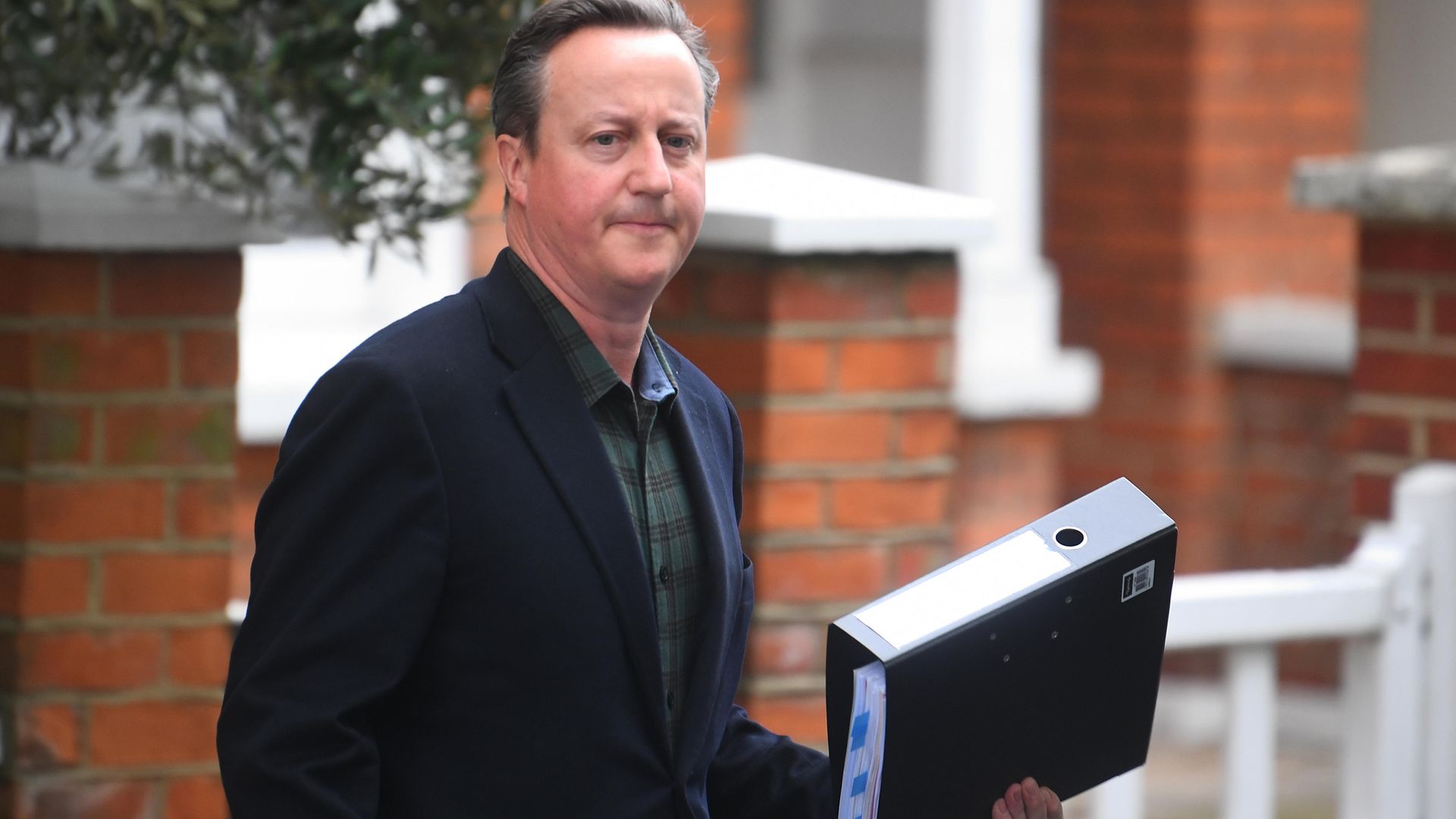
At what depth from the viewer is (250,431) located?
387 centimetres

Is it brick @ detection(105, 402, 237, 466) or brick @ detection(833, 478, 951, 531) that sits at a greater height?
brick @ detection(105, 402, 237, 466)

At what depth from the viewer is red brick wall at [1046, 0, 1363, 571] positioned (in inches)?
252

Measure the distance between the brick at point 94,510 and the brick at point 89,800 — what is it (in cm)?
31

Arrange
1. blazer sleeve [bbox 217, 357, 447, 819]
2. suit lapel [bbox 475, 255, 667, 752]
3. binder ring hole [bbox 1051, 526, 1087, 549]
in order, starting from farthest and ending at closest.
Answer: binder ring hole [bbox 1051, 526, 1087, 549] → suit lapel [bbox 475, 255, 667, 752] → blazer sleeve [bbox 217, 357, 447, 819]

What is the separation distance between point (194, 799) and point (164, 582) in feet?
0.93

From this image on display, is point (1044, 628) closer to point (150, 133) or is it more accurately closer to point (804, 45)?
point (150, 133)

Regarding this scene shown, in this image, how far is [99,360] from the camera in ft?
8.16

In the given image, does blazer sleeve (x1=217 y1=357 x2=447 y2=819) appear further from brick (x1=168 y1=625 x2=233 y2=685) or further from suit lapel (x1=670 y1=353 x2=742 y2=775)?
brick (x1=168 y1=625 x2=233 y2=685)

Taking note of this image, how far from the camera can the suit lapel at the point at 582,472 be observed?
1.65 meters

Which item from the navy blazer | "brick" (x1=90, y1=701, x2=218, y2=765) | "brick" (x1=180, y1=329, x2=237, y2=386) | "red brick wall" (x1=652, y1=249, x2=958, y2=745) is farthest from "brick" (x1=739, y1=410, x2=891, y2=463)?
the navy blazer

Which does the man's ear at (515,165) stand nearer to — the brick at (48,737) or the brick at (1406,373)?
the brick at (48,737)

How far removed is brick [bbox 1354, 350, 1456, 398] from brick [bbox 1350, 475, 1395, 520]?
0.47 feet

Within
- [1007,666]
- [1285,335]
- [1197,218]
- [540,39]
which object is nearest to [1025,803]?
[1007,666]

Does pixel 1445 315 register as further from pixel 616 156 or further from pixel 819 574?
pixel 616 156
